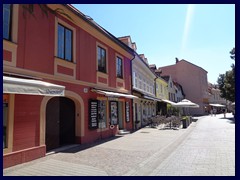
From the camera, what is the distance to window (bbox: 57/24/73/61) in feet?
31.5

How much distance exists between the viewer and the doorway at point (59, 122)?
30.2ft

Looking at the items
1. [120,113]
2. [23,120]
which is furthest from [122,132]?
[23,120]

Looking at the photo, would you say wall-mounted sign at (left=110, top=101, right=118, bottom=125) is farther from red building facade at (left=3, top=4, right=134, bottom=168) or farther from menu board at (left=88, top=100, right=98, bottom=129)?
menu board at (left=88, top=100, right=98, bottom=129)

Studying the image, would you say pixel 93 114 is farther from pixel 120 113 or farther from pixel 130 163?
pixel 130 163

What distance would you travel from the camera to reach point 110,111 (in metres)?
13.8

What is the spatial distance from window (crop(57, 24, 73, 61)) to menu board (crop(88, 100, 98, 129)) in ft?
8.76

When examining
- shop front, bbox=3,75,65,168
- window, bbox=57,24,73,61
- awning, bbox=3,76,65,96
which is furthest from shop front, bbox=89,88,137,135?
awning, bbox=3,76,65,96

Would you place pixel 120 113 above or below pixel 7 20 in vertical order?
below

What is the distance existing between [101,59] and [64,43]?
3541 millimetres

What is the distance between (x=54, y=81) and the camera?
8.96 meters
